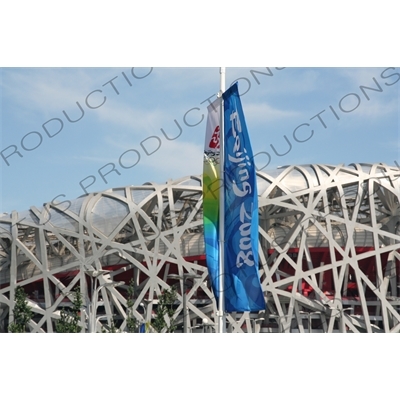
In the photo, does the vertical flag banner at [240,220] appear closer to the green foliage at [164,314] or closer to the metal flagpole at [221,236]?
the metal flagpole at [221,236]

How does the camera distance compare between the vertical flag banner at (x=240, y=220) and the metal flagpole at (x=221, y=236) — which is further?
the metal flagpole at (x=221, y=236)

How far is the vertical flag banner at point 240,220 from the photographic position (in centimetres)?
1515

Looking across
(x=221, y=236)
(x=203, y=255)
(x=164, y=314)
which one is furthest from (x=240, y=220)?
(x=203, y=255)

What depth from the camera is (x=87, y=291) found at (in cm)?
4316

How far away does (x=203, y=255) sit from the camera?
43.2 m

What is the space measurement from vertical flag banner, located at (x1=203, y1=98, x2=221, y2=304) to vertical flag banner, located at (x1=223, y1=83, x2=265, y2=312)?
406mm

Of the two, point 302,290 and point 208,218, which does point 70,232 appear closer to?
point 302,290

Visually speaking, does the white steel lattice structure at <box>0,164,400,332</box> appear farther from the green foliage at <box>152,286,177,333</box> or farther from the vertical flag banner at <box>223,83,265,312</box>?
the vertical flag banner at <box>223,83,265,312</box>

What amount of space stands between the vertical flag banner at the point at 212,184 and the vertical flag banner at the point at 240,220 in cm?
41

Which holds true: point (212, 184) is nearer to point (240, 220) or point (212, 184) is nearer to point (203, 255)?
point (240, 220)

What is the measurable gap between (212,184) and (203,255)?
1078 inches

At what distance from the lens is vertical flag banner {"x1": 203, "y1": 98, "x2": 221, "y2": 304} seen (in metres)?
15.8

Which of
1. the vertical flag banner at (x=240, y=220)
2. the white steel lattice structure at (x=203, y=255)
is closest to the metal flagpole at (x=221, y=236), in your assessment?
the vertical flag banner at (x=240, y=220)

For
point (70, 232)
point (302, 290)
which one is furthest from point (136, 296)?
point (302, 290)
